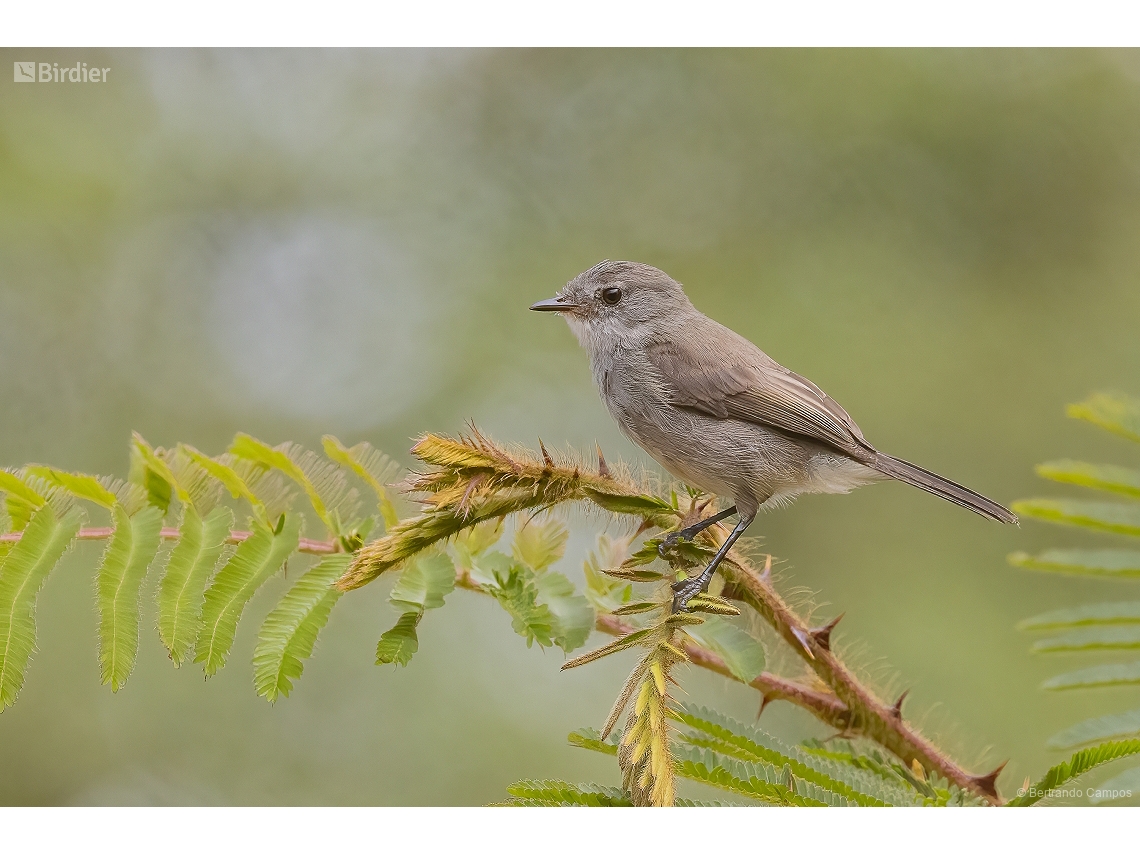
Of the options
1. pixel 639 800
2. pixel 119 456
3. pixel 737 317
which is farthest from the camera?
pixel 737 317

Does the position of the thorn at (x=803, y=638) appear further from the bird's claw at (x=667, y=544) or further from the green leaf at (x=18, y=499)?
the green leaf at (x=18, y=499)

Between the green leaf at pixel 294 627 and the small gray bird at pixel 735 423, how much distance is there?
160cm

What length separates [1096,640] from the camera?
1.63 meters

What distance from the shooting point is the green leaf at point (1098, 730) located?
4.87ft

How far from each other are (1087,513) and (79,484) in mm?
1979

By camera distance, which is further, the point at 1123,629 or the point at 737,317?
the point at 737,317

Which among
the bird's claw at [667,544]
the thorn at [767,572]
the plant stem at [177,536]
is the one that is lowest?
the thorn at [767,572]

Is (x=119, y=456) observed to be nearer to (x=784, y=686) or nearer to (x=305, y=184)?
(x=305, y=184)

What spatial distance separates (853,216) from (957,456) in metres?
1.73

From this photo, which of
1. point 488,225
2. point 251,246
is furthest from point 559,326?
point 251,246

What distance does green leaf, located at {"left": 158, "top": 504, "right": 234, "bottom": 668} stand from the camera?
189 centimetres

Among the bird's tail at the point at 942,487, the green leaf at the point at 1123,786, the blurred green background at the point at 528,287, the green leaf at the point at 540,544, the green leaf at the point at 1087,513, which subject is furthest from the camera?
the blurred green background at the point at 528,287

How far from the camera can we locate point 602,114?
22.9 feet

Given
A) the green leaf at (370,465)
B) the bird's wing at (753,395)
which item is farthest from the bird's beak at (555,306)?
the green leaf at (370,465)
